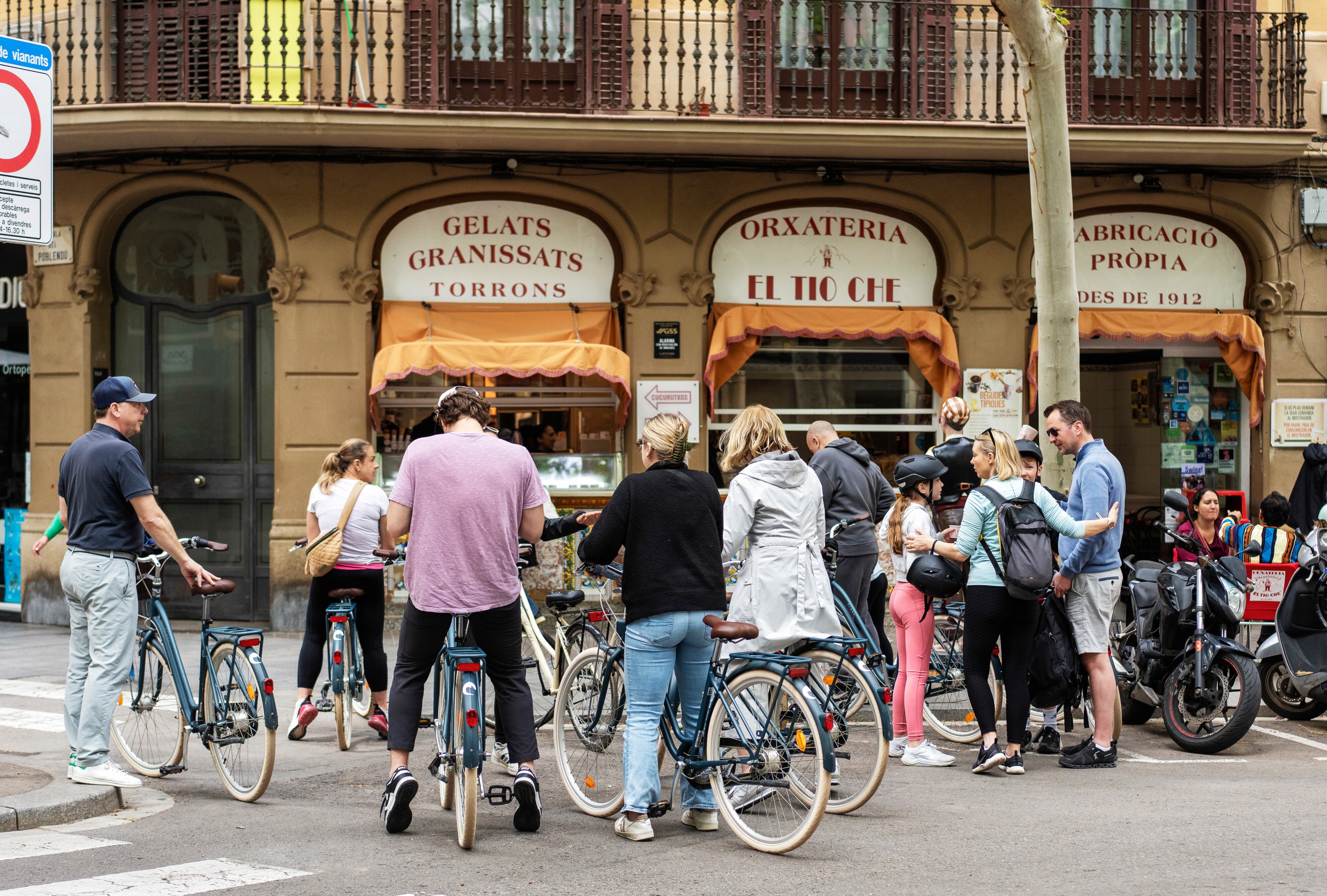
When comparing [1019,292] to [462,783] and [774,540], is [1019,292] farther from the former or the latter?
[462,783]

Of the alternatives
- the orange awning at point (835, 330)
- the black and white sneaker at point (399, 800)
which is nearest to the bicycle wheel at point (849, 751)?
the black and white sneaker at point (399, 800)

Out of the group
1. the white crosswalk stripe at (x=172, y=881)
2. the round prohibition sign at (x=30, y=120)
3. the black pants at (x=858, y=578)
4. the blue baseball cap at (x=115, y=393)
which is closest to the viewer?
the white crosswalk stripe at (x=172, y=881)

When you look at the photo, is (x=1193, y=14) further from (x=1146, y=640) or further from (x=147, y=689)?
(x=147, y=689)

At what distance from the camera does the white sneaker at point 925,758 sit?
752 cm

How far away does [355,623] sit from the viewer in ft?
26.6

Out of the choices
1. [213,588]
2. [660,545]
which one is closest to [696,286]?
[213,588]

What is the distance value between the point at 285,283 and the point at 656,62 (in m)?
4.13

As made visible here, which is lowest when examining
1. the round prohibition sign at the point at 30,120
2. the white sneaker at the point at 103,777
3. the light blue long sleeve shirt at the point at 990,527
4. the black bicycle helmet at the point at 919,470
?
the white sneaker at the point at 103,777

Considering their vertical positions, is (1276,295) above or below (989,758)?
above

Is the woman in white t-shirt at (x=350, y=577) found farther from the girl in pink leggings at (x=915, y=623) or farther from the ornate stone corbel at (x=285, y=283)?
the ornate stone corbel at (x=285, y=283)

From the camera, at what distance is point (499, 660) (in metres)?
5.88

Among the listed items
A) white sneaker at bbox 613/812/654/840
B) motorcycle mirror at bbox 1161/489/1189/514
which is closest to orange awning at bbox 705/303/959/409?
motorcycle mirror at bbox 1161/489/1189/514

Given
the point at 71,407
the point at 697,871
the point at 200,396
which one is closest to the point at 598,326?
the point at 200,396

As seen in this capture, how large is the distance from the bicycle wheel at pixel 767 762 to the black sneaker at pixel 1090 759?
8.12 ft
